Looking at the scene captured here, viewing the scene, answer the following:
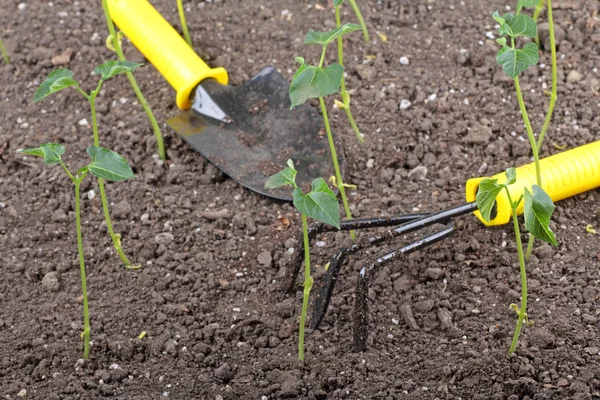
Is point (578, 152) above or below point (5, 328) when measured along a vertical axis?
below

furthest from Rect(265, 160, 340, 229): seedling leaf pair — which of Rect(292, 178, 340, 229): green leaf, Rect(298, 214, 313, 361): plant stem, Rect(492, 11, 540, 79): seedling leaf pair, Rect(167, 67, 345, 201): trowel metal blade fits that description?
Rect(167, 67, 345, 201): trowel metal blade

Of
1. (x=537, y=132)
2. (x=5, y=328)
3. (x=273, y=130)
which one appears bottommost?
(x=537, y=132)

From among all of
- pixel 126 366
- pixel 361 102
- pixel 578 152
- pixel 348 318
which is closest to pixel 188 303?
pixel 126 366

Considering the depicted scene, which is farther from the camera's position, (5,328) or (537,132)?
(537,132)

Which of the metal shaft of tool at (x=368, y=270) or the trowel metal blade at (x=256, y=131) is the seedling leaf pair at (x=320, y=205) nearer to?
the metal shaft of tool at (x=368, y=270)

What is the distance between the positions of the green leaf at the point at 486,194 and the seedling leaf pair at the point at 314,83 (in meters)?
0.31

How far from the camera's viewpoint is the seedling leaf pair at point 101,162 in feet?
5.18

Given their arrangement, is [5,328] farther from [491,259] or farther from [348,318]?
[491,259]

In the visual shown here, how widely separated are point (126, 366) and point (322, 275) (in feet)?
1.57

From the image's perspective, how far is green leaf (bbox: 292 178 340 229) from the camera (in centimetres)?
148

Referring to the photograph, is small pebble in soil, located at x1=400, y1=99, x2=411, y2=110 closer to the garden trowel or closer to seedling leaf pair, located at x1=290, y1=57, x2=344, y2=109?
the garden trowel

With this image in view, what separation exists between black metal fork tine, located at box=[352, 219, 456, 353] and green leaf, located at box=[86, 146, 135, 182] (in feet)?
1.61

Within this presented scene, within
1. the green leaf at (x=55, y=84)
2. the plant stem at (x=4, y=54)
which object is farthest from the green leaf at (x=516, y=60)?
the plant stem at (x=4, y=54)

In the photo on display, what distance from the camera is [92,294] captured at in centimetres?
199
